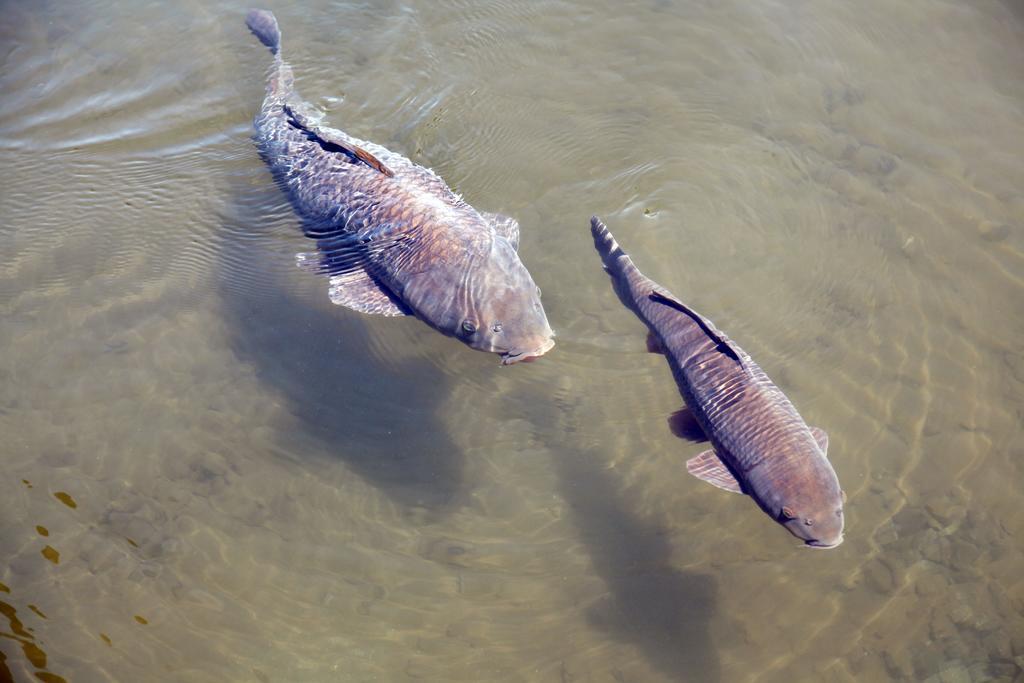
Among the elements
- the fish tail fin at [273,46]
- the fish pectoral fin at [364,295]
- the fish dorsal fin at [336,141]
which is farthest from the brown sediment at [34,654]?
the fish tail fin at [273,46]

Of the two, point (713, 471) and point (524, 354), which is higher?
point (524, 354)

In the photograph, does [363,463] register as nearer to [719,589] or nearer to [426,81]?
[719,589]

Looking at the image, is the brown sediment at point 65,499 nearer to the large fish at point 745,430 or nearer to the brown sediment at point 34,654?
the brown sediment at point 34,654

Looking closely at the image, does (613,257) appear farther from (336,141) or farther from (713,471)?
(336,141)

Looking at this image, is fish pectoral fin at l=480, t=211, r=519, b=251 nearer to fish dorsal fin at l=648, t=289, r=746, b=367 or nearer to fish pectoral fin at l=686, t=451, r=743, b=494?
fish dorsal fin at l=648, t=289, r=746, b=367

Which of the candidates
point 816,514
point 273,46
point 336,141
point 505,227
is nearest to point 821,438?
point 816,514

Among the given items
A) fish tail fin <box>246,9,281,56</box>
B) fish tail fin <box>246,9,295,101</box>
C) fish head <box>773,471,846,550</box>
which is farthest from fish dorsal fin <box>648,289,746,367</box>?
fish tail fin <box>246,9,281,56</box>

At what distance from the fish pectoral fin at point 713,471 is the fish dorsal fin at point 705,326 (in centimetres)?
70

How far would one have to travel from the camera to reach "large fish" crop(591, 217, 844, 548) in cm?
470

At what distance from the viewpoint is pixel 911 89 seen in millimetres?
8523

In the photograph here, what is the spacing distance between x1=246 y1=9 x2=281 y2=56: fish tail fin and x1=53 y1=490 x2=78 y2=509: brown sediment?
5.34 m

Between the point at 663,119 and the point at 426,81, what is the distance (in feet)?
9.23

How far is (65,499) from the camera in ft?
19.1

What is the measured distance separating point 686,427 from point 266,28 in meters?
6.88
